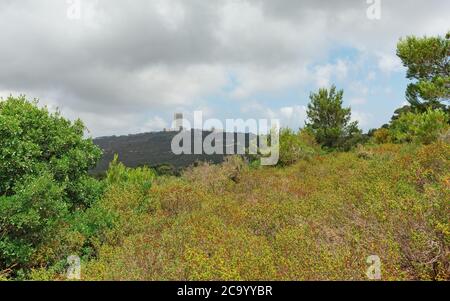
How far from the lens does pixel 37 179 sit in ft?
31.0

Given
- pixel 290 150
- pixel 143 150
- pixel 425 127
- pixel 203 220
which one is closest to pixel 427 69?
pixel 425 127

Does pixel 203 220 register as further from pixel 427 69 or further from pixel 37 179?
pixel 427 69

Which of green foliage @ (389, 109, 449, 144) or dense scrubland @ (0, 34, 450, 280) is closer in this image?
dense scrubland @ (0, 34, 450, 280)

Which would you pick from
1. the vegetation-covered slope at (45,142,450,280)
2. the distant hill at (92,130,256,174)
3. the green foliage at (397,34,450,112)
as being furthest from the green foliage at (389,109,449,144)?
the distant hill at (92,130,256,174)

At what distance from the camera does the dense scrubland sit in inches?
244

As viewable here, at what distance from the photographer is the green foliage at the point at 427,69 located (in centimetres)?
2464

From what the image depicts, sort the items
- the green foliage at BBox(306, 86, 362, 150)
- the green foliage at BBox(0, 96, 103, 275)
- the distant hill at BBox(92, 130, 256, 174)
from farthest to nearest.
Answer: the distant hill at BBox(92, 130, 256, 174)
the green foliage at BBox(306, 86, 362, 150)
the green foliage at BBox(0, 96, 103, 275)

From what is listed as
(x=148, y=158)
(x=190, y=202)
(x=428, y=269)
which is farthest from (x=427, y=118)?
(x=148, y=158)

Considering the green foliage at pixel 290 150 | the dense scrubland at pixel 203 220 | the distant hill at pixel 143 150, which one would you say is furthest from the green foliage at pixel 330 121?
the distant hill at pixel 143 150

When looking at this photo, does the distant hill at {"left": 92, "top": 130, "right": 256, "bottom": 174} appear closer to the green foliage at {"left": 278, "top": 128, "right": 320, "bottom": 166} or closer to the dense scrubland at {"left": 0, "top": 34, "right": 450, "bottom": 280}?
the green foliage at {"left": 278, "top": 128, "right": 320, "bottom": 166}

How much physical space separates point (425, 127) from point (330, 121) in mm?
13305

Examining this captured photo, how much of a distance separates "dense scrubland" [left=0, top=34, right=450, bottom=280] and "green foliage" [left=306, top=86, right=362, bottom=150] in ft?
51.9

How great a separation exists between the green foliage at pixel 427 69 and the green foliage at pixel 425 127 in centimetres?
216
